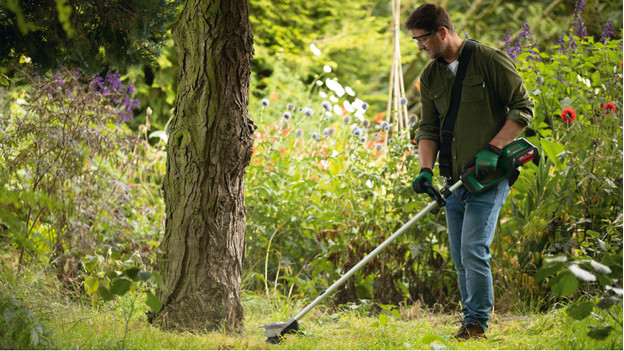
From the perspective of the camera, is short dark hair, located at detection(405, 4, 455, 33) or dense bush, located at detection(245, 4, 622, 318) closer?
short dark hair, located at detection(405, 4, 455, 33)

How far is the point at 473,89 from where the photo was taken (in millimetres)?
2811

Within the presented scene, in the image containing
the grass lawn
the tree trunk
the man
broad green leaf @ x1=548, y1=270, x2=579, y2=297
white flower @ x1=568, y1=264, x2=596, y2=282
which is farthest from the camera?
the tree trunk

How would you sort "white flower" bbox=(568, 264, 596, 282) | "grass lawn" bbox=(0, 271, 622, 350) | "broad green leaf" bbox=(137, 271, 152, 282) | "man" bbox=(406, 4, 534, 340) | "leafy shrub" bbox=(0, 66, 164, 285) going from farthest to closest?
"leafy shrub" bbox=(0, 66, 164, 285) → "man" bbox=(406, 4, 534, 340) → "grass lawn" bbox=(0, 271, 622, 350) → "broad green leaf" bbox=(137, 271, 152, 282) → "white flower" bbox=(568, 264, 596, 282)

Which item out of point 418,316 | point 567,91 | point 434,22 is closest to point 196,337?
point 418,316

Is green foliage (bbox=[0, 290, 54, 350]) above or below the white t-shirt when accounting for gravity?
below

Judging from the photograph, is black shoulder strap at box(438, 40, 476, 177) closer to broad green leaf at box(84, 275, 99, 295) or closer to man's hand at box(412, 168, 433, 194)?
man's hand at box(412, 168, 433, 194)

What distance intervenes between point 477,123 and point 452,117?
0.14 metres

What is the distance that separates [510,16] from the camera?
9.55 meters

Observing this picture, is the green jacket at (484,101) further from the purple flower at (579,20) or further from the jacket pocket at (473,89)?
the purple flower at (579,20)

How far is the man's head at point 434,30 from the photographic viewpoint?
9.13ft

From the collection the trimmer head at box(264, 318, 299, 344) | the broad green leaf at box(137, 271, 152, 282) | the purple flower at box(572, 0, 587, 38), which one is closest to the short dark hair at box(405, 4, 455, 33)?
the trimmer head at box(264, 318, 299, 344)

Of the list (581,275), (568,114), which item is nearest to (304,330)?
(581,275)

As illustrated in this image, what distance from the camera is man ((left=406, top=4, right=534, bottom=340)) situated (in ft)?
9.00

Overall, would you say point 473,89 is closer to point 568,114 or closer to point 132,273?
point 568,114
